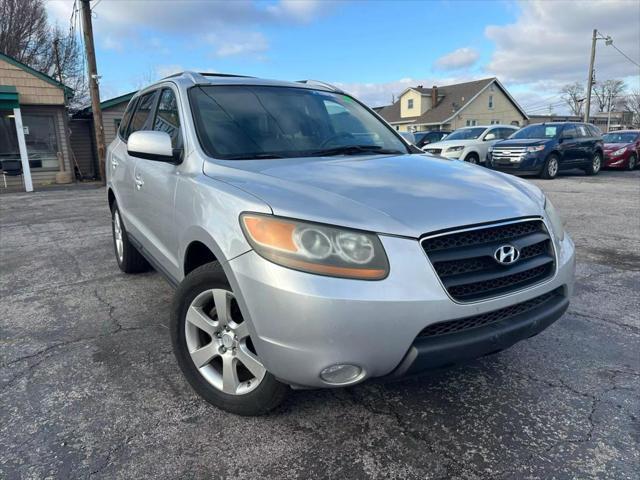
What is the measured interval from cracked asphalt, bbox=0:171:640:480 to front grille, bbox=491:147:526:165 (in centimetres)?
1076

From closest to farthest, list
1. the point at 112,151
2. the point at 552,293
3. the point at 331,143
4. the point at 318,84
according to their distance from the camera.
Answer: the point at 552,293, the point at 331,143, the point at 318,84, the point at 112,151

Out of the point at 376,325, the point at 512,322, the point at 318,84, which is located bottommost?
the point at 512,322

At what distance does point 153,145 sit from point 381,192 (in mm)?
1440

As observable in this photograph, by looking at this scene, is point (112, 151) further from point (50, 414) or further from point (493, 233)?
point (493, 233)

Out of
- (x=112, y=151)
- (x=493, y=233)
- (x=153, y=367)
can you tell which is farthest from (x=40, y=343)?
(x=493, y=233)

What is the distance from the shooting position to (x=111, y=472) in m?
2.09

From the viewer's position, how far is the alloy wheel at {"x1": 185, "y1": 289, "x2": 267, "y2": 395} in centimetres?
230

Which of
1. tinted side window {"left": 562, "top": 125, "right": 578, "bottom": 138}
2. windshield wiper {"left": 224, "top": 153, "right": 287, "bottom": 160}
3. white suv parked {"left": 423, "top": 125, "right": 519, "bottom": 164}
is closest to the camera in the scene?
windshield wiper {"left": 224, "top": 153, "right": 287, "bottom": 160}

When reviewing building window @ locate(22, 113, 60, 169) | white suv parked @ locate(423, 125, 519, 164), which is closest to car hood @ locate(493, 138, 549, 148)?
white suv parked @ locate(423, 125, 519, 164)

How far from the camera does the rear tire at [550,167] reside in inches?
557

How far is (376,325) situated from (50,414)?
182 cm

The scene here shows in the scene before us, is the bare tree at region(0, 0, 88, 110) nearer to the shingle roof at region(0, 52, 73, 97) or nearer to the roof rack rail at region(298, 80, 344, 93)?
the shingle roof at region(0, 52, 73, 97)

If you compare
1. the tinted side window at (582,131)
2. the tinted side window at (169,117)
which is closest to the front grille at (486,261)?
the tinted side window at (169,117)

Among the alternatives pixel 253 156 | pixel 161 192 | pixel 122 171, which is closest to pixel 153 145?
pixel 161 192
